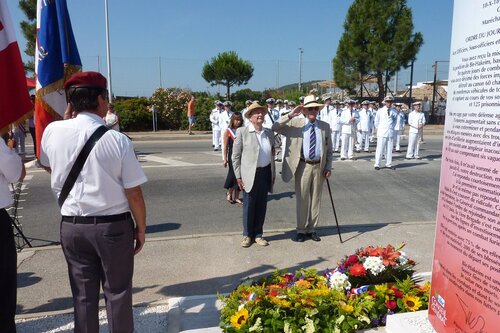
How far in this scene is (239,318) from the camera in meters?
3.14

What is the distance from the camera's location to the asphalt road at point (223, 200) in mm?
6815

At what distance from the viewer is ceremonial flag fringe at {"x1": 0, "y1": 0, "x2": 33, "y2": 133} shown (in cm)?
308

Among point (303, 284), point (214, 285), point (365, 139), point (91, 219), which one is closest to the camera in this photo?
point (91, 219)

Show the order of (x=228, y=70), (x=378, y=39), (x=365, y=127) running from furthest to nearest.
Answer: (x=228, y=70)
(x=378, y=39)
(x=365, y=127)

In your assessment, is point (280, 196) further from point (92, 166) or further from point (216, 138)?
point (216, 138)

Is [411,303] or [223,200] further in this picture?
[223,200]

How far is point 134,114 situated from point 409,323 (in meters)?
22.6

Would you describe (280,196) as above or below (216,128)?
below

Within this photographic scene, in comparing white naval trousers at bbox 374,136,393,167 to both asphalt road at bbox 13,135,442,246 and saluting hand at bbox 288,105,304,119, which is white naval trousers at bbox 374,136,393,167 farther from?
saluting hand at bbox 288,105,304,119

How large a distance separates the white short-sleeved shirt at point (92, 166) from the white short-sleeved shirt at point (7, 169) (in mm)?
252

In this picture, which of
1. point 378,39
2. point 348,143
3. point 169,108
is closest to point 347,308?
point 348,143

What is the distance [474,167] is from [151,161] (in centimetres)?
1181

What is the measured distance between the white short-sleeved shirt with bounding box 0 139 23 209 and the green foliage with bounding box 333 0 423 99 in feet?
91.4

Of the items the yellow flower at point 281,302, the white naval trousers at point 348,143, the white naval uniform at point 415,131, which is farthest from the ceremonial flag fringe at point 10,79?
the white naval uniform at point 415,131
